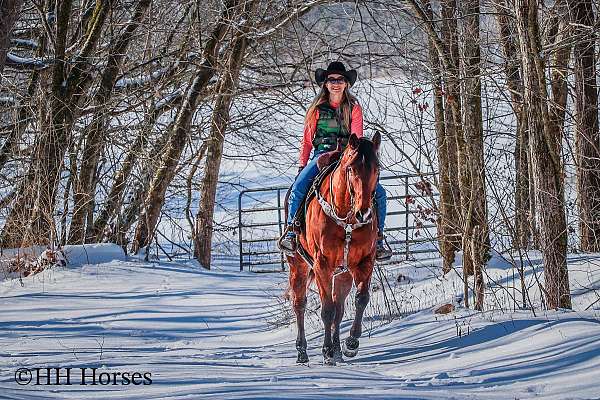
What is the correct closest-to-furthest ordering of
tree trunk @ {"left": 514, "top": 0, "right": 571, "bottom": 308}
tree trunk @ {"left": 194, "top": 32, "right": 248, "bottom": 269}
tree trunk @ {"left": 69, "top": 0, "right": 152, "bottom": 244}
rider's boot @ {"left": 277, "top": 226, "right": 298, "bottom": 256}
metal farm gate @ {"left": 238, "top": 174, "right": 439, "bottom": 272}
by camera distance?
rider's boot @ {"left": 277, "top": 226, "right": 298, "bottom": 256} < tree trunk @ {"left": 514, "top": 0, "right": 571, "bottom": 308} < metal farm gate @ {"left": 238, "top": 174, "right": 439, "bottom": 272} < tree trunk @ {"left": 194, "top": 32, "right": 248, "bottom": 269} < tree trunk @ {"left": 69, "top": 0, "right": 152, "bottom": 244}

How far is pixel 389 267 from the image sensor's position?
17312mm

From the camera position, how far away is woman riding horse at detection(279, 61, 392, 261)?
343 inches

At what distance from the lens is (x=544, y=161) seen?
954cm

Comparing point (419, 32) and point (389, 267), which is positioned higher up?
point (419, 32)

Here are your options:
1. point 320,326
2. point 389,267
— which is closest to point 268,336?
point 320,326

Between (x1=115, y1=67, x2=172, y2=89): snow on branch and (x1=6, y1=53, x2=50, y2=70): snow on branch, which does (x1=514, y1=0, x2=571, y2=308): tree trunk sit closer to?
(x1=6, y1=53, x2=50, y2=70): snow on branch

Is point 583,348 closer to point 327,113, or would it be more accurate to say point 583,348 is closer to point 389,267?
point 327,113

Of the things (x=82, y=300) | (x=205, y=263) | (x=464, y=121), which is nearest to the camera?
(x=464, y=121)

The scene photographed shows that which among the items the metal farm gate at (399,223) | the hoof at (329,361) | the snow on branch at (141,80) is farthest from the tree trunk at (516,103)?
the snow on branch at (141,80)

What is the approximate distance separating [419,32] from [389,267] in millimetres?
5396

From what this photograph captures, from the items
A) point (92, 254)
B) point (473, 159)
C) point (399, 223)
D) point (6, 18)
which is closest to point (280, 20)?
point (92, 254)

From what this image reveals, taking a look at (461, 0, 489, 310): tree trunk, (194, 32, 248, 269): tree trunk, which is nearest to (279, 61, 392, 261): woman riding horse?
(461, 0, 489, 310): tree trunk

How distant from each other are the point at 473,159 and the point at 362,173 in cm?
313

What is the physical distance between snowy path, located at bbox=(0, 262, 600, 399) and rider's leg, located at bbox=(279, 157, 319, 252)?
1.10m
